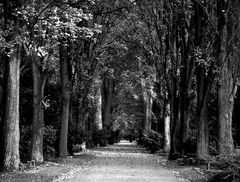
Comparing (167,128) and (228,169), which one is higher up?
(167,128)

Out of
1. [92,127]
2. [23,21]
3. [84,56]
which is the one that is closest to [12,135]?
[23,21]

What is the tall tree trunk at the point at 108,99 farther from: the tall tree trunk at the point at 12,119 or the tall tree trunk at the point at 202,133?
the tall tree trunk at the point at 12,119

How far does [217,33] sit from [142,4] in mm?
13610

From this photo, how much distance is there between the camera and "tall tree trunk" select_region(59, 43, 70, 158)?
82.4 feet

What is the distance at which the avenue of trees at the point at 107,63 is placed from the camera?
16469mm

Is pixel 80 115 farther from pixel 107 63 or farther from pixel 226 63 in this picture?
pixel 226 63

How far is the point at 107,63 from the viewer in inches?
1804

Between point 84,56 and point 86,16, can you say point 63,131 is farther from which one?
point 86,16

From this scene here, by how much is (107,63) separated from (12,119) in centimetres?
2968

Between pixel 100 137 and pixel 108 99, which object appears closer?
pixel 100 137

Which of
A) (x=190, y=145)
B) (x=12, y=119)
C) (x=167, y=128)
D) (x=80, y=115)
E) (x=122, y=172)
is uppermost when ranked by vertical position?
(x=80, y=115)

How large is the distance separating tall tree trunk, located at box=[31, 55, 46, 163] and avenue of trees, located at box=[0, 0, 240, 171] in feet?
0.14

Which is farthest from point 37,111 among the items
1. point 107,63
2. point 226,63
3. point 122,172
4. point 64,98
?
point 107,63

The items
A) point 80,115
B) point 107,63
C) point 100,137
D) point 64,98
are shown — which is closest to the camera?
point 64,98
